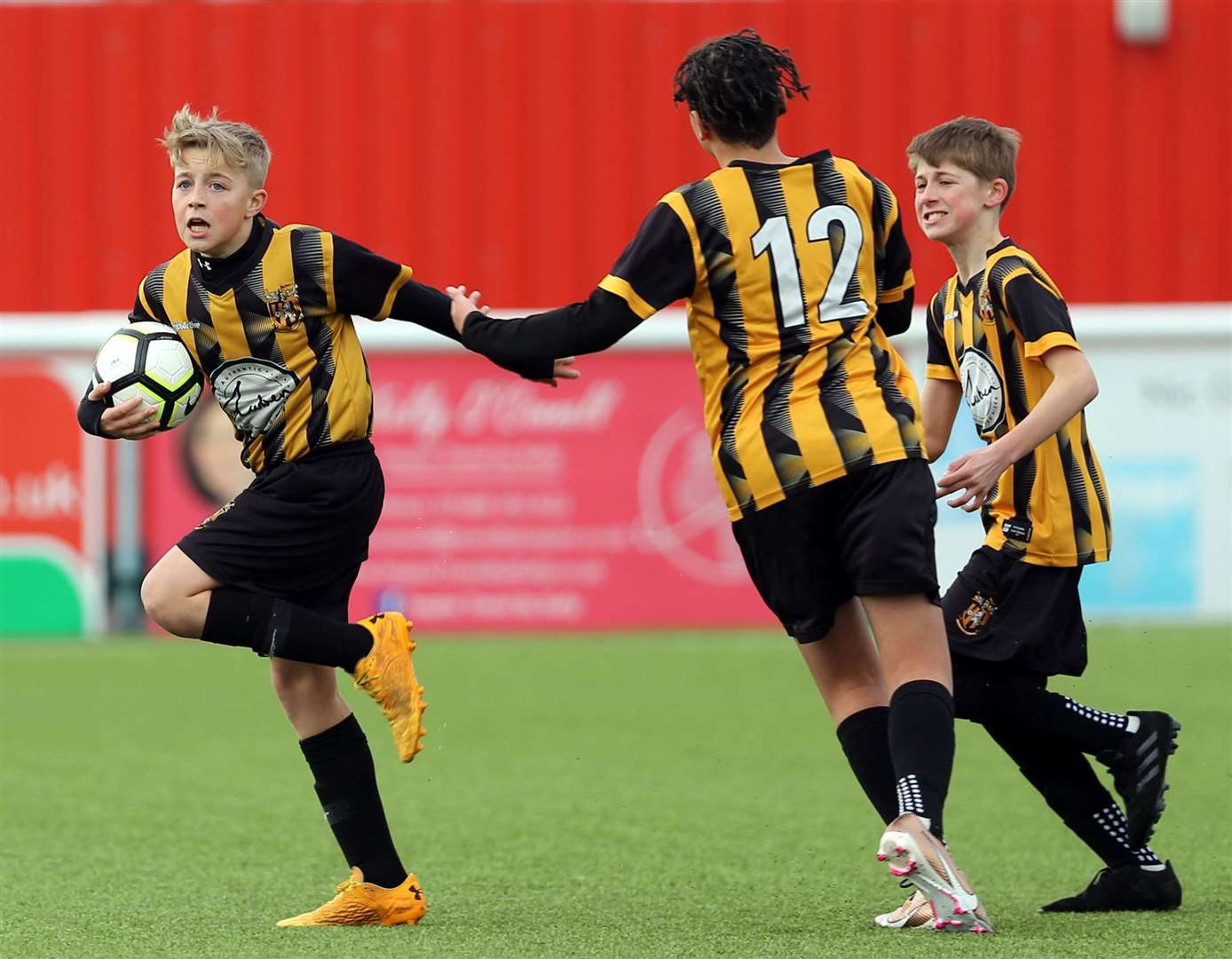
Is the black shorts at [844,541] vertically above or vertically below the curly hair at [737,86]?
below

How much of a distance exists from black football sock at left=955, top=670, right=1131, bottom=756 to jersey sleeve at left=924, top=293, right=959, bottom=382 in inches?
25.2

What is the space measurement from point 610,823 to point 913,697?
1.78 meters

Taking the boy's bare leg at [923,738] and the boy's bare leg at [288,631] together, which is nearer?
the boy's bare leg at [923,738]

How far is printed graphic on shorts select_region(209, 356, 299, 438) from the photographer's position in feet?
12.4

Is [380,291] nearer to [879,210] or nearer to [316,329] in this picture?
[316,329]

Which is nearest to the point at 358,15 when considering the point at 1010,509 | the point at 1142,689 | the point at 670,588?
the point at 670,588

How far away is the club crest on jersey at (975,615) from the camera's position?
12.5ft

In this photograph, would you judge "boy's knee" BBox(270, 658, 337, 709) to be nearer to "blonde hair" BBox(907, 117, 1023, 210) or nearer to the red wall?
"blonde hair" BBox(907, 117, 1023, 210)

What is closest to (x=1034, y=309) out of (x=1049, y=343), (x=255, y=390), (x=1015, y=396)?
(x=1049, y=343)

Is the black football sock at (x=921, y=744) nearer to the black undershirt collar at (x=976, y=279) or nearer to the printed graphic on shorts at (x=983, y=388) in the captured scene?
the printed graphic on shorts at (x=983, y=388)

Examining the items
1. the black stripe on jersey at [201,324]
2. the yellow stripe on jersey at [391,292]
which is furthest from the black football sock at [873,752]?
the black stripe on jersey at [201,324]

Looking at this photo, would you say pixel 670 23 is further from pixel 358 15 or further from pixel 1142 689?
pixel 1142 689

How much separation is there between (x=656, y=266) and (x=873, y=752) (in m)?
1.03

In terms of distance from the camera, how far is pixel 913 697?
3428 mm
